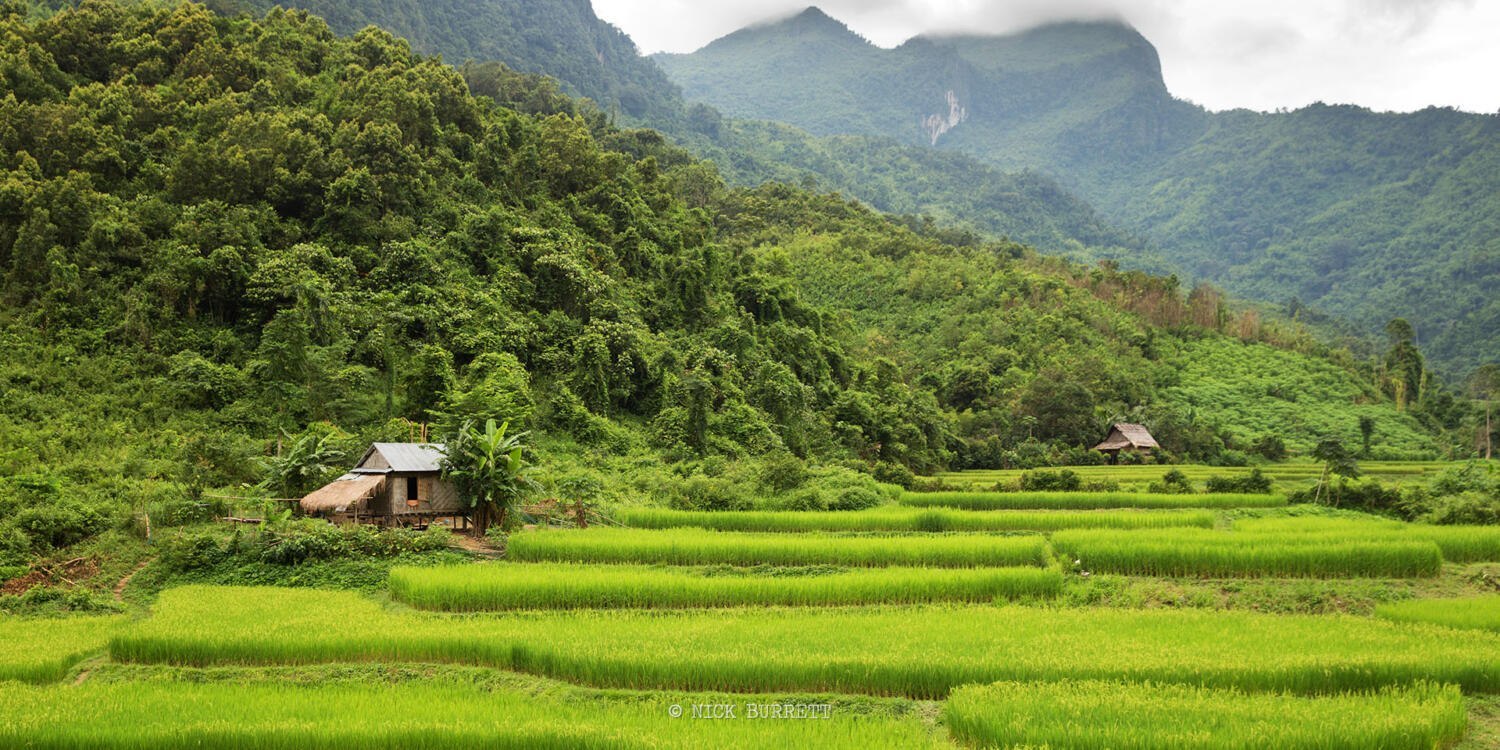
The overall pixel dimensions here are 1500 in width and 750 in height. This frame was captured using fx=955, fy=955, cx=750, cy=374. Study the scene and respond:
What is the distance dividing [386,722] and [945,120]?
19708cm

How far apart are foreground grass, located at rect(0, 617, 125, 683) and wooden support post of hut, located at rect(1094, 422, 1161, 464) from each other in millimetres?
39480

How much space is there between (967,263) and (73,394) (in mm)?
50062

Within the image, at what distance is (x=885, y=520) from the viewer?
23.0 m

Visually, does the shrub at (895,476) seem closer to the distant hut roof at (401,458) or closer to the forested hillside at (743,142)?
the distant hut roof at (401,458)

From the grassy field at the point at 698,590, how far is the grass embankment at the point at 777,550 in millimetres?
2200

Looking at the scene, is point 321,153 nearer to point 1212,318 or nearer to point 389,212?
point 389,212

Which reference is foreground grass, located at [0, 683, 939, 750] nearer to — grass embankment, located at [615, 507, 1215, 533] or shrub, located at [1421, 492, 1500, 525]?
grass embankment, located at [615, 507, 1215, 533]

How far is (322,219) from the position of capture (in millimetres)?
32719

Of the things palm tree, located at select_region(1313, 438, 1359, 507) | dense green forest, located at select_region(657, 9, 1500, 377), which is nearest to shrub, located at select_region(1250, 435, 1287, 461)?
palm tree, located at select_region(1313, 438, 1359, 507)

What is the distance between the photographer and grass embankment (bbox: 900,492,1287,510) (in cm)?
2697

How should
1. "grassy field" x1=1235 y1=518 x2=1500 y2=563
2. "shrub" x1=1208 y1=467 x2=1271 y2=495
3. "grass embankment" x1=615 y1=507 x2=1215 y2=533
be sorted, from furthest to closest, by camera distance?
1. "shrub" x1=1208 y1=467 x2=1271 y2=495
2. "grass embankment" x1=615 y1=507 x2=1215 y2=533
3. "grassy field" x1=1235 y1=518 x2=1500 y2=563

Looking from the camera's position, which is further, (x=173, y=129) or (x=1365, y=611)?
(x=173, y=129)

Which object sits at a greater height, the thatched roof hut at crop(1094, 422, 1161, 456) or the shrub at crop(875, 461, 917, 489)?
the thatched roof hut at crop(1094, 422, 1161, 456)

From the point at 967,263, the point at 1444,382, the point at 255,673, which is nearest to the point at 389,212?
the point at 255,673
